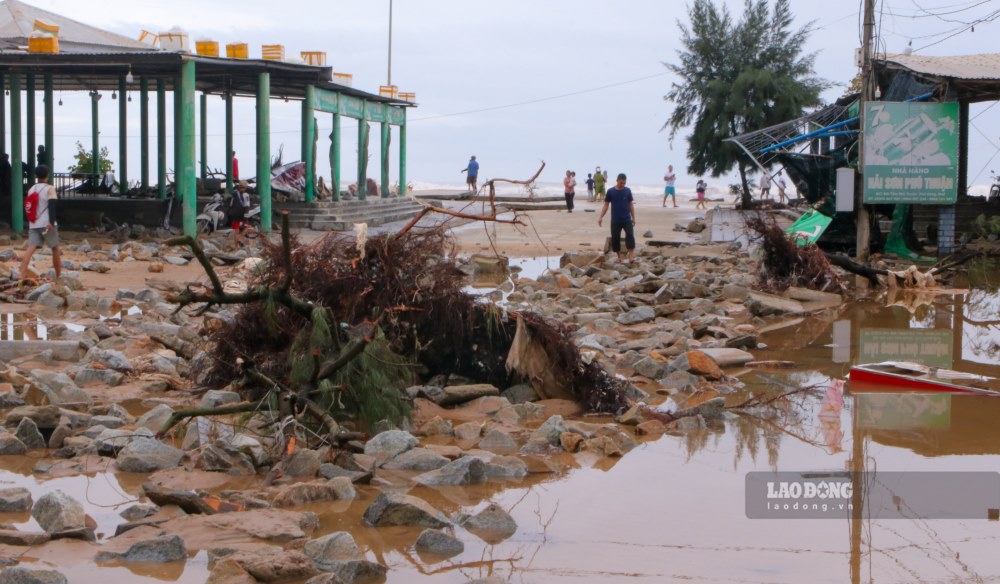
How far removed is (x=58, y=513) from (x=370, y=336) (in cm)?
→ 211

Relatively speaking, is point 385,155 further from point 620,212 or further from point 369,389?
point 369,389

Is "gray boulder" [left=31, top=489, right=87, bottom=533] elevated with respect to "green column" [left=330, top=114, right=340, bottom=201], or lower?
lower

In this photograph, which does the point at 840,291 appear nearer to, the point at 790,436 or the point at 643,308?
the point at 643,308

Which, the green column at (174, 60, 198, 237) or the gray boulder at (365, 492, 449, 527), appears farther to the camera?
the green column at (174, 60, 198, 237)

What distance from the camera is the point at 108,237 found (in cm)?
2186

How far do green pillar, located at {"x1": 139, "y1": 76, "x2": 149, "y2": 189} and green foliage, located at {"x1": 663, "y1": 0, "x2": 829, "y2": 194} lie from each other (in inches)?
764

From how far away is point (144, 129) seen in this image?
29.0 meters

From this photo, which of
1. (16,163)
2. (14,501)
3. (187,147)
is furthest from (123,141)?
(14,501)

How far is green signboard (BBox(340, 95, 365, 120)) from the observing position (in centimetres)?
2753

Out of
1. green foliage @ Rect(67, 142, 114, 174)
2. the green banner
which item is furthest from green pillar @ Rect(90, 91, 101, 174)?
the green banner

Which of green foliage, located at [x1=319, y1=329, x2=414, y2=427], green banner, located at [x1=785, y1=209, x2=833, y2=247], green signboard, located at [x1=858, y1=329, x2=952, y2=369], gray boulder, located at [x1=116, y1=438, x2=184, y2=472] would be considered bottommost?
gray boulder, located at [x1=116, y1=438, x2=184, y2=472]

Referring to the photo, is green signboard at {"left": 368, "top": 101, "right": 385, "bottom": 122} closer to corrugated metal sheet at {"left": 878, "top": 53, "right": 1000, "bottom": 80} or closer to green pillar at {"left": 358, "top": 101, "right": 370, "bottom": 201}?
green pillar at {"left": 358, "top": 101, "right": 370, "bottom": 201}

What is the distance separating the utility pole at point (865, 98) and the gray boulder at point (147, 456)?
1510 centimetres

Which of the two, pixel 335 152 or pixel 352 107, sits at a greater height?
pixel 352 107
